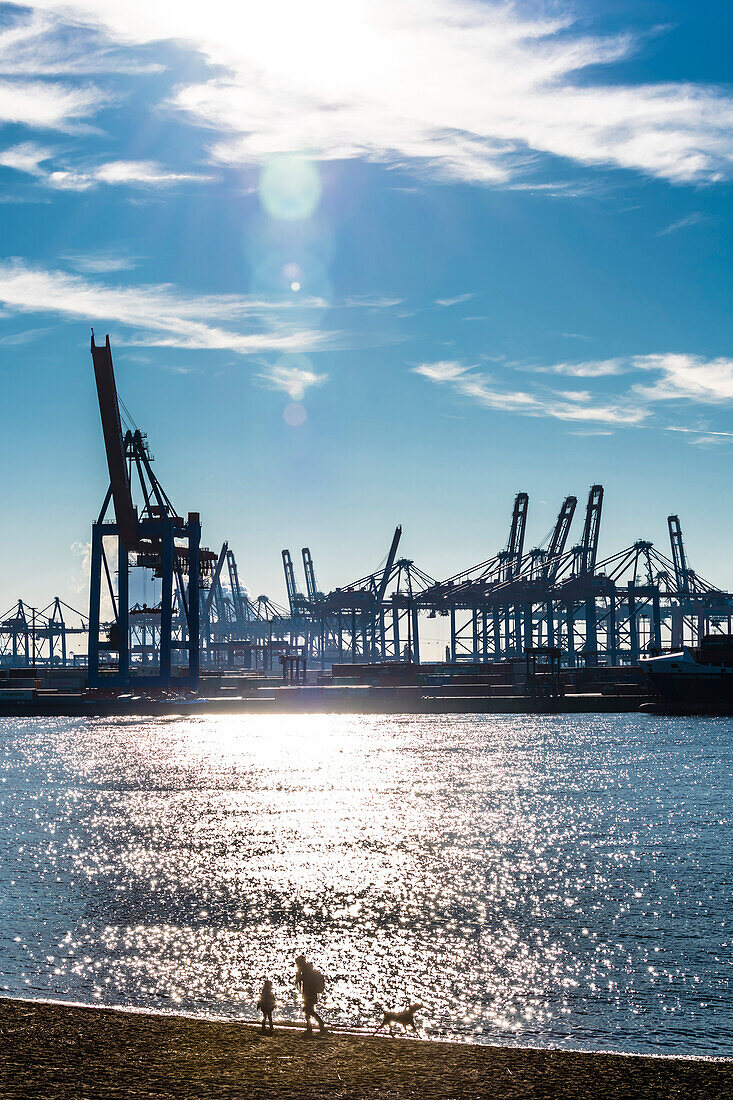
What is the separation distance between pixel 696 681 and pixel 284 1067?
105 metres

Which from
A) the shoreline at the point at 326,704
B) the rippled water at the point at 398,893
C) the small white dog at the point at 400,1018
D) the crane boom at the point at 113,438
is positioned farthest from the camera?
the shoreline at the point at 326,704

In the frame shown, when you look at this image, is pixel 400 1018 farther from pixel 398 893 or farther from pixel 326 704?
pixel 326 704

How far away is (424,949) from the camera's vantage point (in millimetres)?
20859

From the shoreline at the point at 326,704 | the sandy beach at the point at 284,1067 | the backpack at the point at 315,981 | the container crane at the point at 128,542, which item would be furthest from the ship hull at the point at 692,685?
the sandy beach at the point at 284,1067

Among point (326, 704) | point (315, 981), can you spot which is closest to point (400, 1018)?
point (315, 981)

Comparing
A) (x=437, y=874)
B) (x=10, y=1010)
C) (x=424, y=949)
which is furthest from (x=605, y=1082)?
(x=437, y=874)

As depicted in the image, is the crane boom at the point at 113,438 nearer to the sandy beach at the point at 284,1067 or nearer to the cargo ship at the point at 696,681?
the cargo ship at the point at 696,681

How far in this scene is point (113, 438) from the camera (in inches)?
4341

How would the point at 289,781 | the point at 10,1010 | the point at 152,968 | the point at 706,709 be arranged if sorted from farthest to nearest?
1. the point at 706,709
2. the point at 289,781
3. the point at 152,968
4. the point at 10,1010

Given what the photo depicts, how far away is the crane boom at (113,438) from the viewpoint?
110 meters

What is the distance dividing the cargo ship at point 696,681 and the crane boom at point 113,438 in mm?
59654

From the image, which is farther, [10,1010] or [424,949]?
[424,949]

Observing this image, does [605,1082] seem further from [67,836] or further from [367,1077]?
[67,836]

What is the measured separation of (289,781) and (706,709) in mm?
70998
